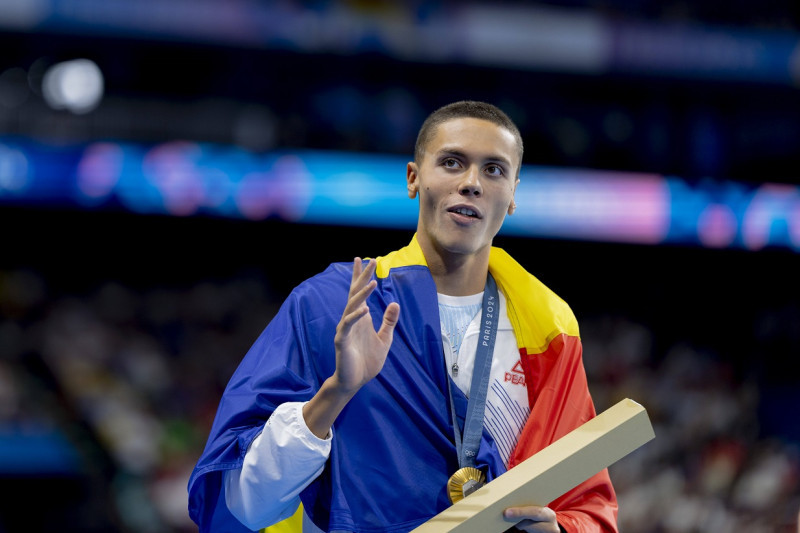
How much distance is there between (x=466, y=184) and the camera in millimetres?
2297

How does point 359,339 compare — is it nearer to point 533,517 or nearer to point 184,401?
point 533,517

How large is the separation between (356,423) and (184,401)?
595cm

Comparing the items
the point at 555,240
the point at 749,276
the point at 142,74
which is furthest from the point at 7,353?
the point at 749,276

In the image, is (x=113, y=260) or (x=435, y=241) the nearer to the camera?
(x=435, y=241)

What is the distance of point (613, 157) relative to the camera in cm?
1023

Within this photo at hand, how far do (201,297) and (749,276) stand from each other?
232 inches

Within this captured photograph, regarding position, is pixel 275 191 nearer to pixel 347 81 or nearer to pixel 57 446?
pixel 347 81

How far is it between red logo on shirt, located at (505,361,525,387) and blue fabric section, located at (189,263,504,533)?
158 millimetres

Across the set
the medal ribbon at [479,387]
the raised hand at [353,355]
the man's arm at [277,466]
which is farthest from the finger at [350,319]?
the medal ribbon at [479,387]

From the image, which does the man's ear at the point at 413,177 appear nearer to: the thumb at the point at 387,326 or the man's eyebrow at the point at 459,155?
the man's eyebrow at the point at 459,155

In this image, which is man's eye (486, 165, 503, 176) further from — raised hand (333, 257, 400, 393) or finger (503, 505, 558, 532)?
finger (503, 505, 558, 532)

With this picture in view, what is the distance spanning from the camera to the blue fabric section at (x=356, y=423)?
205cm

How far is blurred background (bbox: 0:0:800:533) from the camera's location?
25.1 ft

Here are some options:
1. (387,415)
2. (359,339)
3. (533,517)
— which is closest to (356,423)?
(387,415)
